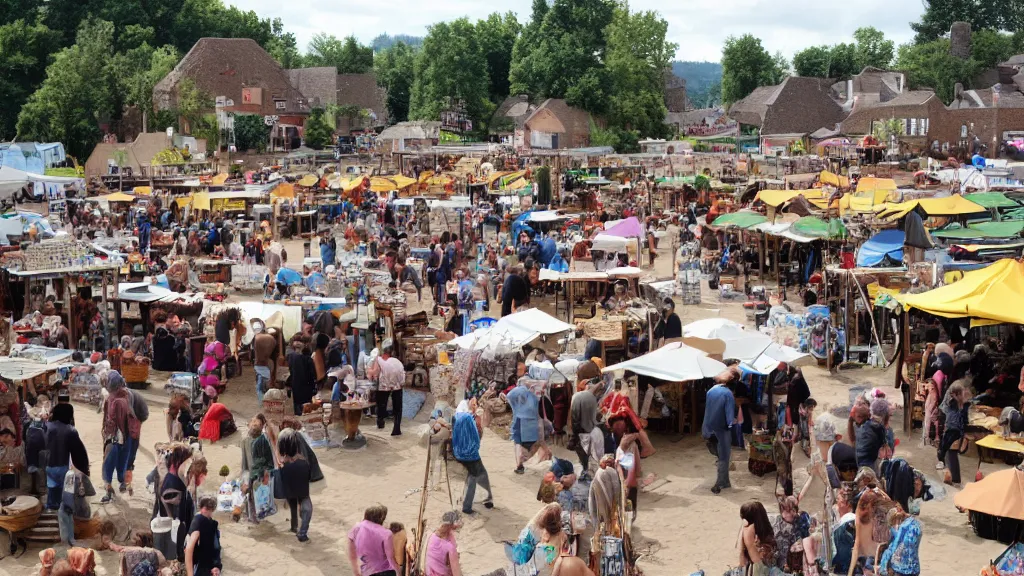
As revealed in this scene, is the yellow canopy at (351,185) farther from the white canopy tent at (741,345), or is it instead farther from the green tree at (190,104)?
the green tree at (190,104)

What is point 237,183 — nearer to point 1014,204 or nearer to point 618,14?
point 1014,204

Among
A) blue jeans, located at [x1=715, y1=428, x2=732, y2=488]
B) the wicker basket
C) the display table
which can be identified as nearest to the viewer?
blue jeans, located at [x1=715, y1=428, x2=732, y2=488]

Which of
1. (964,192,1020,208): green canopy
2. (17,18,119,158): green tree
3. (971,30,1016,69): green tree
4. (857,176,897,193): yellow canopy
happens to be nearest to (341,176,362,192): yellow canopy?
(857,176,897,193): yellow canopy

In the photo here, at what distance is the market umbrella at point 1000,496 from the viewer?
8188 millimetres

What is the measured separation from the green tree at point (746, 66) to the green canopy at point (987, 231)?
6661cm

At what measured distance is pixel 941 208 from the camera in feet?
66.3

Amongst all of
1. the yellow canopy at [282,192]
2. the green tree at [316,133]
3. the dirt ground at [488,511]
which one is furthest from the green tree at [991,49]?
the dirt ground at [488,511]

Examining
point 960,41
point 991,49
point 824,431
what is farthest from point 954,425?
point 960,41

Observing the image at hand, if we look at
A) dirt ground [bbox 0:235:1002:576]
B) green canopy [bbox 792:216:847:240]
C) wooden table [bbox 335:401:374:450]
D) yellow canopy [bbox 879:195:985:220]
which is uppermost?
yellow canopy [bbox 879:195:985:220]

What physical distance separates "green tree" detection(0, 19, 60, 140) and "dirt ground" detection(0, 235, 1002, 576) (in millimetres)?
56886

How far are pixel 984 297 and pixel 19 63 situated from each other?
208ft

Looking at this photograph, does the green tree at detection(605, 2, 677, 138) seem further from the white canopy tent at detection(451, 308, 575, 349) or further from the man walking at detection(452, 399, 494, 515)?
the man walking at detection(452, 399, 494, 515)

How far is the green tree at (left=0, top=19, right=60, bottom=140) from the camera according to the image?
2542 inches

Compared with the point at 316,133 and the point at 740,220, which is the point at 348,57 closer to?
the point at 316,133
